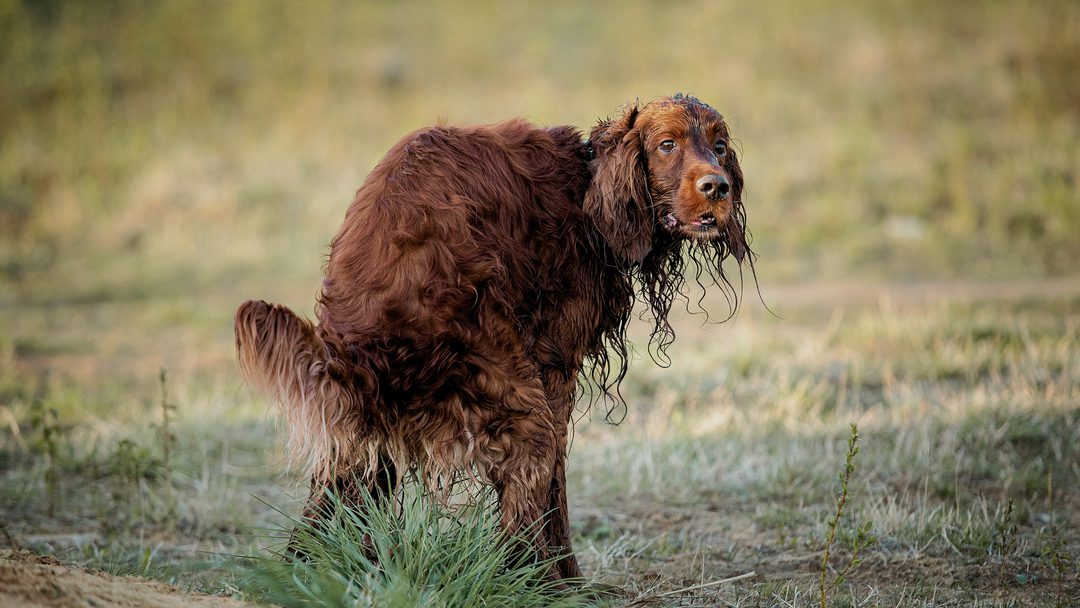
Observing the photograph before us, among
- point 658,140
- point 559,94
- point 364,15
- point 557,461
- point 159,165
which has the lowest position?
point 557,461

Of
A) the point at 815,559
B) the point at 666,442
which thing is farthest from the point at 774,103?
the point at 815,559

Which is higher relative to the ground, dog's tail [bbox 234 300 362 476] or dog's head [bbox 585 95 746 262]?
dog's head [bbox 585 95 746 262]

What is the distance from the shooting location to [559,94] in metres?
15.7

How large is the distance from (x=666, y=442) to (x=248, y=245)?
767cm

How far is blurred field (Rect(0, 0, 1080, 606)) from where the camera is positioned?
171 inches

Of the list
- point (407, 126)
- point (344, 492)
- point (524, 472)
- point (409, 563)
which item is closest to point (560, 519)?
point (524, 472)

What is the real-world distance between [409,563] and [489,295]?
88cm

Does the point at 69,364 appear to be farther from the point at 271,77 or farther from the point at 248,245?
the point at 271,77

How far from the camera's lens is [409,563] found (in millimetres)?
Result: 2830

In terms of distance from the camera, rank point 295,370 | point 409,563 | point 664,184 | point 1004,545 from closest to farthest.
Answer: point 295,370 → point 409,563 → point 664,184 → point 1004,545

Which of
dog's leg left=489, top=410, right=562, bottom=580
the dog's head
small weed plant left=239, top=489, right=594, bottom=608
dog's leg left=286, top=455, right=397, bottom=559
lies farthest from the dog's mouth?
dog's leg left=286, top=455, right=397, bottom=559

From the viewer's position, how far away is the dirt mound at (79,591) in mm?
2281

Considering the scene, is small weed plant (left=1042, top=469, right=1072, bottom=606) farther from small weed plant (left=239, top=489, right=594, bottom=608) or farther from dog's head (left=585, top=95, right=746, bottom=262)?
small weed plant (left=239, top=489, right=594, bottom=608)

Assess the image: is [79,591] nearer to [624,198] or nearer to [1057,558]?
[624,198]
